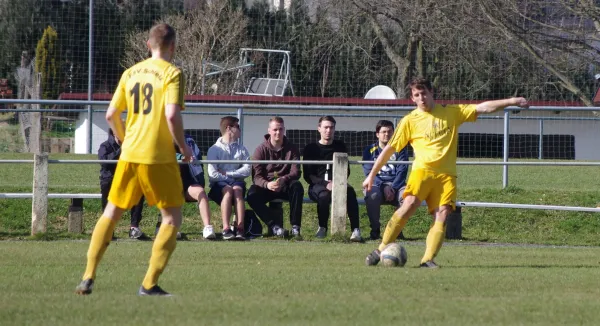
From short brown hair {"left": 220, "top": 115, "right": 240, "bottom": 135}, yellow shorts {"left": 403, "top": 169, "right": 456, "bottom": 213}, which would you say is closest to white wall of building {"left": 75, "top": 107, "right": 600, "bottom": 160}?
short brown hair {"left": 220, "top": 115, "right": 240, "bottom": 135}

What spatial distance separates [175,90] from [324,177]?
6.97 meters

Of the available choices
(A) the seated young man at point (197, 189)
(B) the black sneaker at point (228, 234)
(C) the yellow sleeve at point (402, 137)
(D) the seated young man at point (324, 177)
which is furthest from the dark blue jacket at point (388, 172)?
(C) the yellow sleeve at point (402, 137)

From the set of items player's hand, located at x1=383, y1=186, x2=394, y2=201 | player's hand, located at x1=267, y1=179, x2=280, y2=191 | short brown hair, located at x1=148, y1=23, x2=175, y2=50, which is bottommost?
player's hand, located at x1=383, y1=186, x2=394, y2=201

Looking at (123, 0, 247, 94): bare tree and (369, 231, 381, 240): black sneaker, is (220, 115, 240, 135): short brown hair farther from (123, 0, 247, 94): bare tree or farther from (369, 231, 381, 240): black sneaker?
(123, 0, 247, 94): bare tree

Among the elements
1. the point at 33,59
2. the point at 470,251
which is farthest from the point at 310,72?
the point at 470,251

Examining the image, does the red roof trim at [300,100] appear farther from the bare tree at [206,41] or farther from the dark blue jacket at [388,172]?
the dark blue jacket at [388,172]

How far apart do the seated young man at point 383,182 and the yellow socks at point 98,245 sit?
6.29 m

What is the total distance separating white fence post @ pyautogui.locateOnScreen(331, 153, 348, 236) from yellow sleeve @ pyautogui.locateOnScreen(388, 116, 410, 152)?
3.50 m

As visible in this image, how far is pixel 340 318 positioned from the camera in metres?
6.30

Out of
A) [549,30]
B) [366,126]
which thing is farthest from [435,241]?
[366,126]

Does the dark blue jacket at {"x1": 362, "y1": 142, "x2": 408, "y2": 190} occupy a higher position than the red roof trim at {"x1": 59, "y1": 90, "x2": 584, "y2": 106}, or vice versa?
the red roof trim at {"x1": 59, "y1": 90, "x2": 584, "y2": 106}

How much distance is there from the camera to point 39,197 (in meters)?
13.1

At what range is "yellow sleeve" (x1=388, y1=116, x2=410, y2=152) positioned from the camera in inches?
380

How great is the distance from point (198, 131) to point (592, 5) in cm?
803
